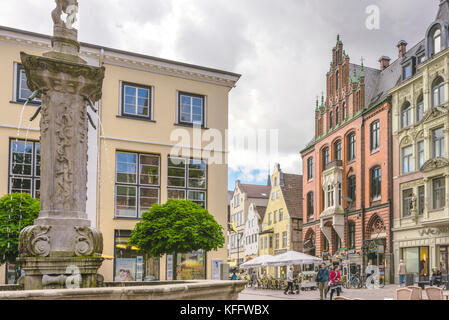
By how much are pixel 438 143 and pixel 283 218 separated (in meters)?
31.6

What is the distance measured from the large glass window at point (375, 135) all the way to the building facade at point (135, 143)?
18596mm

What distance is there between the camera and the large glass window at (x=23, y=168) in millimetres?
24105

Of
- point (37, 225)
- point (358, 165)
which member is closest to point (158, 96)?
point (37, 225)

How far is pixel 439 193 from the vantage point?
36.1m

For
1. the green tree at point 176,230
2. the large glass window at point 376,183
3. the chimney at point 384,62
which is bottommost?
the green tree at point 176,230

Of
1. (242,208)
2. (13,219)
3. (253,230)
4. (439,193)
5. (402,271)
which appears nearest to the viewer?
(13,219)

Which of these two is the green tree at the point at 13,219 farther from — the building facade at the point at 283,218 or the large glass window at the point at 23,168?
the building facade at the point at 283,218

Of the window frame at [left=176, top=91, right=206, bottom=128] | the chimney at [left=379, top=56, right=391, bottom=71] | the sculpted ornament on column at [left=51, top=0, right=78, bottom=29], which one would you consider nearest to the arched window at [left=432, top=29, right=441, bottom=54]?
the chimney at [left=379, top=56, right=391, bottom=71]

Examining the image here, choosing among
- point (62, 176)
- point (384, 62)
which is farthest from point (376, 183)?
point (62, 176)

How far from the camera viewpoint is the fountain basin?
588 centimetres

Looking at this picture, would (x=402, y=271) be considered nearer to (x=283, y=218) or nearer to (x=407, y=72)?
(x=407, y=72)

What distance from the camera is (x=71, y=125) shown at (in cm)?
1007

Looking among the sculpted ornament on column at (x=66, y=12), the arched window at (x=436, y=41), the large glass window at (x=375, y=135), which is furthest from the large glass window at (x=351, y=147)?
the sculpted ornament on column at (x=66, y=12)

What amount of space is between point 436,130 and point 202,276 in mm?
19496
